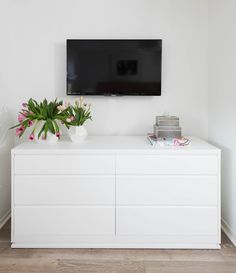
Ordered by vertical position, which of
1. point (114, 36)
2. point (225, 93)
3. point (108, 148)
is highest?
point (114, 36)

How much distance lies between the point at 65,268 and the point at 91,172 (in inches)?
26.2

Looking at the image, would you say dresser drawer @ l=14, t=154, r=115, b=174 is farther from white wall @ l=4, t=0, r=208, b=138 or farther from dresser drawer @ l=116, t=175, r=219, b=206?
white wall @ l=4, t=0, r=208, b=138

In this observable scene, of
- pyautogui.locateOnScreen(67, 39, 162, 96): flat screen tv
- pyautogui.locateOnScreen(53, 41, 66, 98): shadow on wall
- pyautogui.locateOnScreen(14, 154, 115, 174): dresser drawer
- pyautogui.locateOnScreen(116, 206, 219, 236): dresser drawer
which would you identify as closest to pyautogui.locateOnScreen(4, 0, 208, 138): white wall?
pyautogui.locateOnScreen(53, 41, 66, 98): shadow on wall

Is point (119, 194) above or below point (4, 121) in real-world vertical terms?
below

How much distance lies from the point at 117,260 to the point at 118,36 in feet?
6.37

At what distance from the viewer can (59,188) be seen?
7.19 ft

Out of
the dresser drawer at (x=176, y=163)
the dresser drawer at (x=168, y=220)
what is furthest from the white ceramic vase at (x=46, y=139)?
the dresser drawer at (x=168, y=220)

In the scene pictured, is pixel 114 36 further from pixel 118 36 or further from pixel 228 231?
pixel 228 231

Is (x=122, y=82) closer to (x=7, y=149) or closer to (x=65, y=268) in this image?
(x=7, y=149)

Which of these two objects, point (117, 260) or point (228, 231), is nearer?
point (117, 260)

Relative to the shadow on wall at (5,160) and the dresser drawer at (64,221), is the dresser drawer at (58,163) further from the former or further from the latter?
the shadow on wall at (5,160)

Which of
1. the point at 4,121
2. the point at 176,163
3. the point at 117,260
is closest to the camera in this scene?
the point at 117,260

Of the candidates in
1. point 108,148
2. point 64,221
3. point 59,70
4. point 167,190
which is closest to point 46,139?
point 108,148

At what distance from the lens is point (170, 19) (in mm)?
2795
